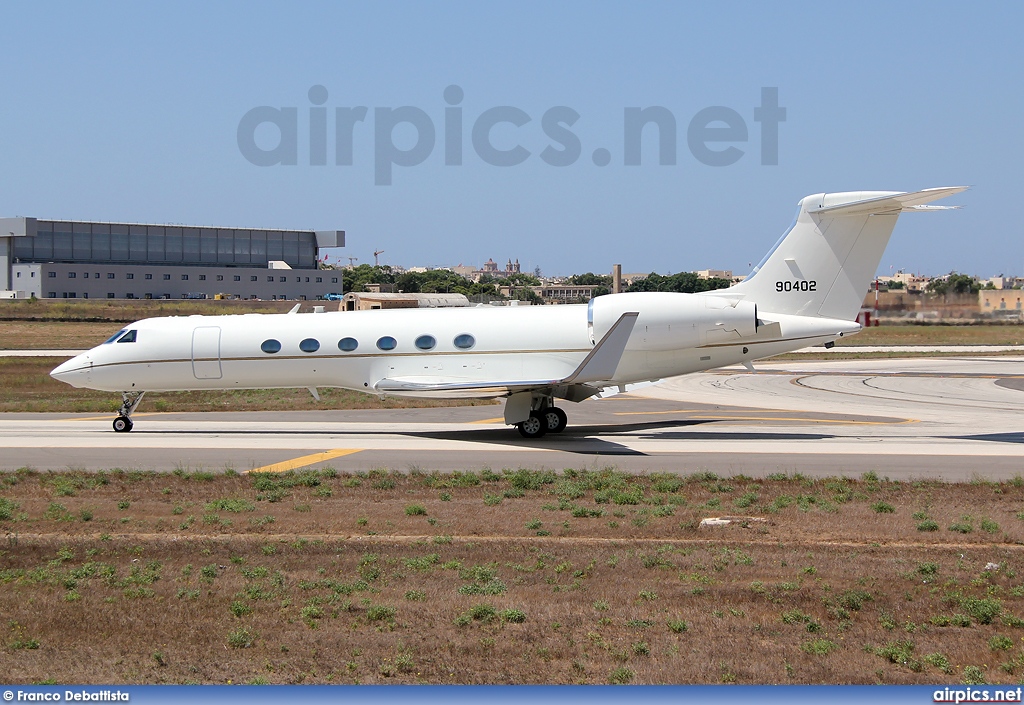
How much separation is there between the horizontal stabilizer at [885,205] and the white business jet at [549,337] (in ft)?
0.11

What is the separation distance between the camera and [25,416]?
95.2ft

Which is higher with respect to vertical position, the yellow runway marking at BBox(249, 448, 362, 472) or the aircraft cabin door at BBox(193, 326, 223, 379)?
the aircraft cabin door at BBox(193, 326, 223, 379)

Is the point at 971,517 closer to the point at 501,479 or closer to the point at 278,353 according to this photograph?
the point at 501,479

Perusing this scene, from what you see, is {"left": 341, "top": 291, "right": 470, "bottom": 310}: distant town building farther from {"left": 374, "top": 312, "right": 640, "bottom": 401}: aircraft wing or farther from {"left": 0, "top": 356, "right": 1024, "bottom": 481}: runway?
{"left": 374, "top": 312, "right": 640, "bottom": 401}: aircraft wing

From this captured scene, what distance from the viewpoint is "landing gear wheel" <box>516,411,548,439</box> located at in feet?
77.6

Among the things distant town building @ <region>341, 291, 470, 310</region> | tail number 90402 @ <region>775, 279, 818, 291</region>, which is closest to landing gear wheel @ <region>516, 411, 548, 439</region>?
tail number 90402 @ <region>775, 279, 818, 291</region>

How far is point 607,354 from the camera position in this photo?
21.6 meters

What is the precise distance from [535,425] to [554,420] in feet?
1.96

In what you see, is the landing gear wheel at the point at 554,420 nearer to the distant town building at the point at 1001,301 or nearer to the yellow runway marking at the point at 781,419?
the yellow runway marking at the point at 781,419

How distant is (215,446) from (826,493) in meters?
13.5

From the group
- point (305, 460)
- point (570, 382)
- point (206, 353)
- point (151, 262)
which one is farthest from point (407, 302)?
point (151, 262)

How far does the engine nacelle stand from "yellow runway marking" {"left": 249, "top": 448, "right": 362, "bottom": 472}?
21.6 feet

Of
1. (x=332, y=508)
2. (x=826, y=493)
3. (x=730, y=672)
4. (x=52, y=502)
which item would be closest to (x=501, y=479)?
(x=332, y=508)

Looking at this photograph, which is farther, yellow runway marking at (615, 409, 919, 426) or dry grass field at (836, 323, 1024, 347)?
dry grass field at (836, 323, 1024, 347)
